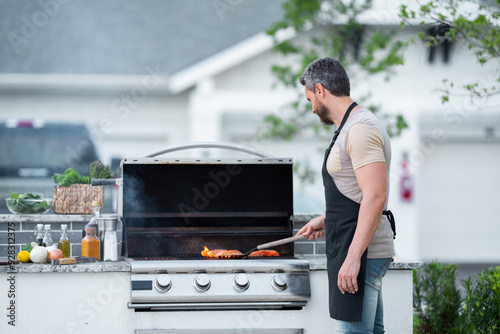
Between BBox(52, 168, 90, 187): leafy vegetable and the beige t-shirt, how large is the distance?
1687 millimetres

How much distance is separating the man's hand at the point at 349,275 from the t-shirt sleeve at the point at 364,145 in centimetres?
39

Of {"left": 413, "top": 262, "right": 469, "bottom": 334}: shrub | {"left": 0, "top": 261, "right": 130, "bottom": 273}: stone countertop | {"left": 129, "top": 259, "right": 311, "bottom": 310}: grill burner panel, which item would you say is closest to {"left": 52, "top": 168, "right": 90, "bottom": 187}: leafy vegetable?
{"left": 0, "top": 261, "right": 130, "bottom": 273}: stone countertop

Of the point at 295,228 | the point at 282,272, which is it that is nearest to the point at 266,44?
the point at 295,228

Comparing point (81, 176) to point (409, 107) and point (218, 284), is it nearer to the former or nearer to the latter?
point (218, 284)

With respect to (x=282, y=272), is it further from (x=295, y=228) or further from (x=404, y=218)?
(x=404, y=218)

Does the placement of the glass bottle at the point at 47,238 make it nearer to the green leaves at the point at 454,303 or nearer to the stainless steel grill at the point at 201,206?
the stainless steel grill at the point at 201,206

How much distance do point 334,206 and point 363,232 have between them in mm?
219

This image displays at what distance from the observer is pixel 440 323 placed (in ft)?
13.9

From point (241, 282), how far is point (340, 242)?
0.66 meters

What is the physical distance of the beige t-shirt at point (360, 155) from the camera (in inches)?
108

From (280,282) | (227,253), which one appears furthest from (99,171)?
(280,282)

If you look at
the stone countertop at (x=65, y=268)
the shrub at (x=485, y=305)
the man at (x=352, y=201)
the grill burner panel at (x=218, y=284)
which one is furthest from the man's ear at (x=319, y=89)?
the shrub at (x=485, y=305)

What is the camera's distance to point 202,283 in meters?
3.30

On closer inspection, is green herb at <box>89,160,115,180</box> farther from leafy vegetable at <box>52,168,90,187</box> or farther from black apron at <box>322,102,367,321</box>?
black apron at <box>322,102,367,321</box>
